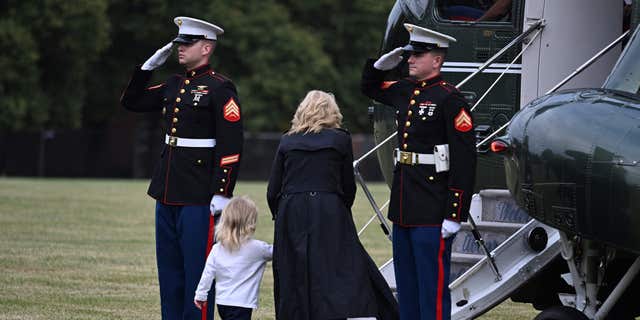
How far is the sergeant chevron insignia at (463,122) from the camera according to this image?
7.11 metres

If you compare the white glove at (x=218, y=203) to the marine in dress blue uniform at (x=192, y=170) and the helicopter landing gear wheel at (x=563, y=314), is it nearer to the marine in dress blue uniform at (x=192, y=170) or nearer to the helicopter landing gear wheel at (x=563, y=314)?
the marine in dress blue uniform at (x=192, y=170)

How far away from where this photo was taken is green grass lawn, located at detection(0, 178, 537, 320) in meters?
10.2

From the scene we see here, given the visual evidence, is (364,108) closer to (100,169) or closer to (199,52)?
(100,169)

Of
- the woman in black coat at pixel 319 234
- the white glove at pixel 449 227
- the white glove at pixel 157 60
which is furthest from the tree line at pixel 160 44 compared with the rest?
the white glove at pixel 449 227

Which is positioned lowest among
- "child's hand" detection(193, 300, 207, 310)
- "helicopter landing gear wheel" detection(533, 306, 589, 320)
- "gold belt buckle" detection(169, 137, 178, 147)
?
"child's hand" detection(193, 300, 207, 310)

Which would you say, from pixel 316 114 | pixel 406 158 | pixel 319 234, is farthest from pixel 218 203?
pixel 406 158

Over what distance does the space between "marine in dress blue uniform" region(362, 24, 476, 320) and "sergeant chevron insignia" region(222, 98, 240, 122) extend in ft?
3.23

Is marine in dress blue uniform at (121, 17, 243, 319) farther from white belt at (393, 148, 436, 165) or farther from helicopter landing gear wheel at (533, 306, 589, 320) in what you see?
helicopter landing gear wheel at (533, 306, 589, 320)

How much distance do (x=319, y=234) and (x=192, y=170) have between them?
0.95 m

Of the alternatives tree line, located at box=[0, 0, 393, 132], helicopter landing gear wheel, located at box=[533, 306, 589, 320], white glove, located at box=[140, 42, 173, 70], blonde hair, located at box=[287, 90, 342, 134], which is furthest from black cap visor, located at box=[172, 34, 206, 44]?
tree line, located at box=[0, 0, 393, 132]

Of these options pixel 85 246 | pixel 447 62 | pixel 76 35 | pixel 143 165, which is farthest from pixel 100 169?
pixel 447 62

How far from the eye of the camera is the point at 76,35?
39.3 m

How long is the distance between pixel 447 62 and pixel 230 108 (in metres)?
2.56

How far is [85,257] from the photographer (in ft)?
45.1
